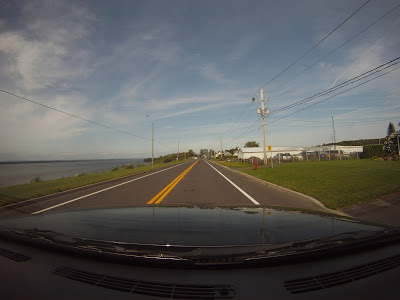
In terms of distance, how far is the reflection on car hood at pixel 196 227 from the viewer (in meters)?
2.37

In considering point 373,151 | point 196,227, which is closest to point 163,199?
point 196,227

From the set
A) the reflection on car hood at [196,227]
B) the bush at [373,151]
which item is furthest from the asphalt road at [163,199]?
the bush at [373,151]

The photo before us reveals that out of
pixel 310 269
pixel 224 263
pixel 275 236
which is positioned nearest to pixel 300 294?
pixel 310 269

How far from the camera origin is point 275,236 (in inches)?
96.7

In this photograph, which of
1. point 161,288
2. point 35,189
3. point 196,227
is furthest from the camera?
point 35,189

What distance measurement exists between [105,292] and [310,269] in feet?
5.72

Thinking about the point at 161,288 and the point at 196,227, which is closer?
the point at 161,288

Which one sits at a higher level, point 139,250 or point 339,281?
point 139,250

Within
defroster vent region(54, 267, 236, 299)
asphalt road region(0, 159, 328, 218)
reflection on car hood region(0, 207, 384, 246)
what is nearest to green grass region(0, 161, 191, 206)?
asphalt road region(0, 159, 328, 218)

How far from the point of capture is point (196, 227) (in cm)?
289

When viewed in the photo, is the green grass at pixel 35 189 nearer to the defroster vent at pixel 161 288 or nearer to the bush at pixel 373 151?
the defroster vent at pixel 161 288

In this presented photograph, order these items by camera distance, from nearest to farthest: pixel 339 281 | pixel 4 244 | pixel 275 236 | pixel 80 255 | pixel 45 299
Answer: pixel 45 299 < pixel 339 281 < pixel 80 255 < pixel 275 236 < pixel 4 244

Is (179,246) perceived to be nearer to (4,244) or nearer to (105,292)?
(105,292)

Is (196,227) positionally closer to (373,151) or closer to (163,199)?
(163,199)
